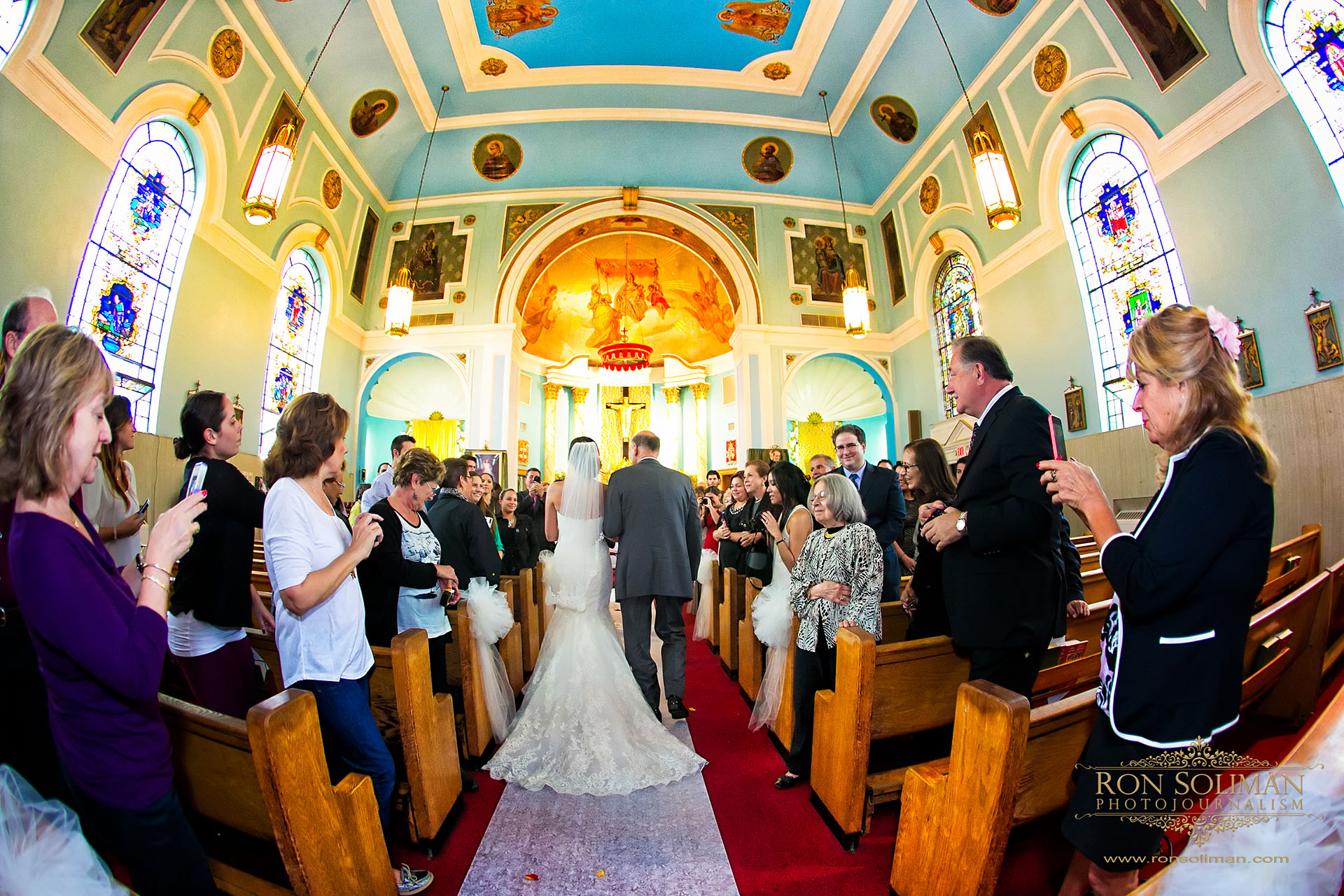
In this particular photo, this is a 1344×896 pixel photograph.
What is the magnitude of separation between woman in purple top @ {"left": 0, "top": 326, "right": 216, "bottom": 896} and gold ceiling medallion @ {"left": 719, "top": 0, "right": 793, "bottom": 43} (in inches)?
416

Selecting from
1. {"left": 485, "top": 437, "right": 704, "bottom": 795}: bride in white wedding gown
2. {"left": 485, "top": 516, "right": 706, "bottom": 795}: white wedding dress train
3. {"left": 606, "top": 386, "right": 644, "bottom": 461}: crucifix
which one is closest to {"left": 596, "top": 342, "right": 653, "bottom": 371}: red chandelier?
{"left": 606, "top": 386, "right": 644, "bottom": 461}: crucifix

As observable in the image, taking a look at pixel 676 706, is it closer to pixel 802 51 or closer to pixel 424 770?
pixel 424 770

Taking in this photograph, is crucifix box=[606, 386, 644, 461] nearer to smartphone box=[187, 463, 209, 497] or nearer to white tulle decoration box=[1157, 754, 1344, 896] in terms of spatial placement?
smartphone box=[187, 463, 209, 497]

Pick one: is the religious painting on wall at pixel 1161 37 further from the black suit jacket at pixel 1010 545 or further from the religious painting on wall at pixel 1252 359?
the black suit jacket at pixel 1010 545

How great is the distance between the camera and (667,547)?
3.62m

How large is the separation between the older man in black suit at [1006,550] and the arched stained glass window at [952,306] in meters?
9.00

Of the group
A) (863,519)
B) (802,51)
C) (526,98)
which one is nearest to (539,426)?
(526,98)

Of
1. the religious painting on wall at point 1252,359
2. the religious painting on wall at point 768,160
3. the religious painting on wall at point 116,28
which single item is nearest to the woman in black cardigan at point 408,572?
the religious painting on wall at point 116,28

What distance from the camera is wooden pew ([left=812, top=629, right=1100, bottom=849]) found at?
2.07 meters

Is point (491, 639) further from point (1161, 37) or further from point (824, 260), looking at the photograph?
point (824, 260)

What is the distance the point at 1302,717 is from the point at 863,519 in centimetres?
231

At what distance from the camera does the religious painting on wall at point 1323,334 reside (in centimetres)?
502

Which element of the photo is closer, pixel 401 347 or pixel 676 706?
pixel 676 706

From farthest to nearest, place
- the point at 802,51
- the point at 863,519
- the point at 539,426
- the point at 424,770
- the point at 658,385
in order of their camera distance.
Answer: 1. the point at 658,385
2. the point at 539,426
3. the point at 802,51
4. the point at 863,519
5. the point at 424,770
